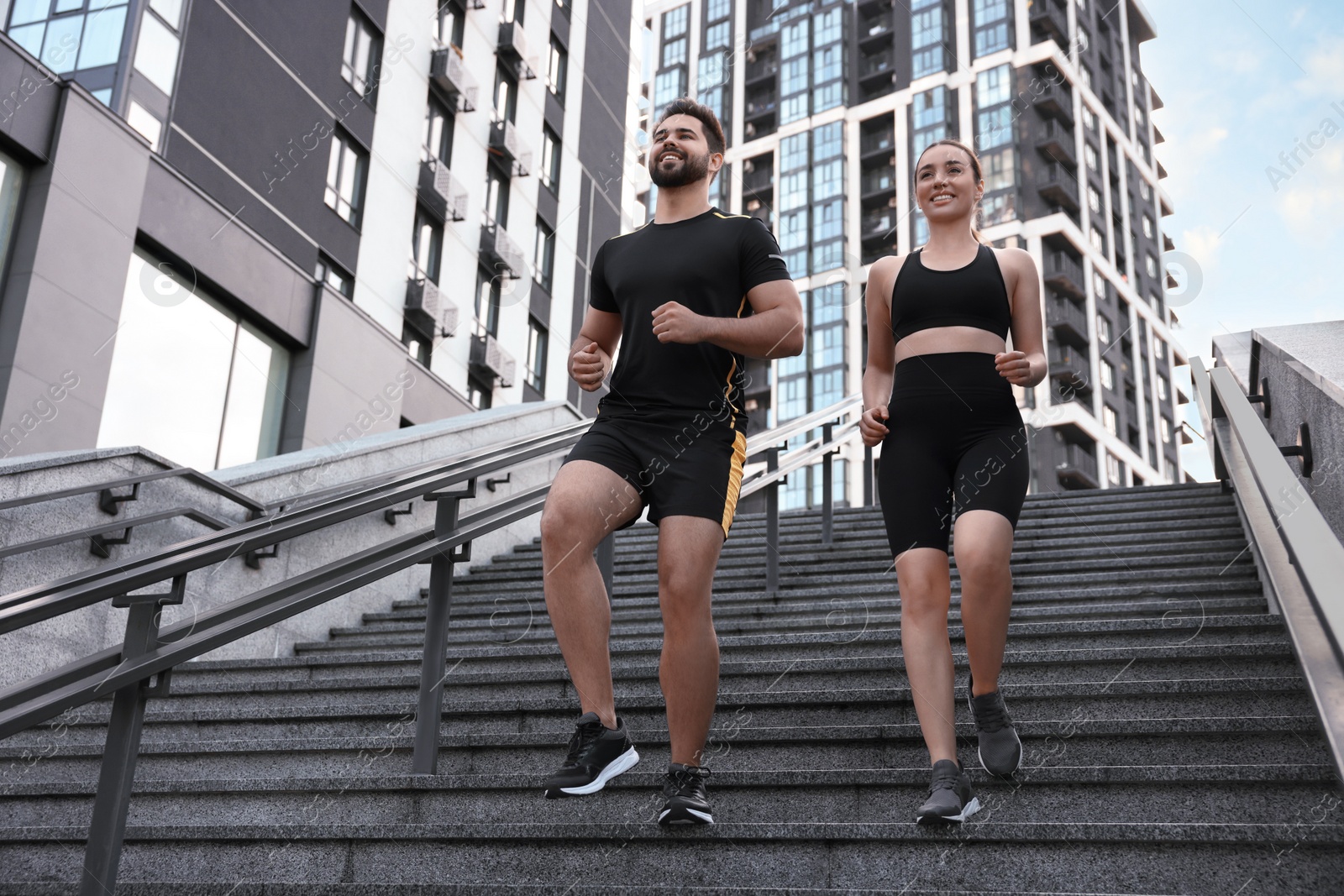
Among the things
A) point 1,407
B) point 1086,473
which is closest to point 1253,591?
point 1,407

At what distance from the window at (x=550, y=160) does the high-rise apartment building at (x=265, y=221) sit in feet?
0.99

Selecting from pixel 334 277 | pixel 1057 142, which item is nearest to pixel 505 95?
pixel 334 277

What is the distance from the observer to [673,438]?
128 inches

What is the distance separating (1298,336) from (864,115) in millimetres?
59370

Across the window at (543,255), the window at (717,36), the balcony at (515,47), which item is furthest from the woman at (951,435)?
the window at (717,36)

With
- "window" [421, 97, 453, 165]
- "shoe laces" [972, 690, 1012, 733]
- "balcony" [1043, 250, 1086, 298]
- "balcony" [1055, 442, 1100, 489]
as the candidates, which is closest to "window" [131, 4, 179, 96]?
"window" [421, 97, 453, 165]

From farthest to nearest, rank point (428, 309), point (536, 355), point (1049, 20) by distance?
point (1049, 20)
point (536, 355)
point (428, 309)

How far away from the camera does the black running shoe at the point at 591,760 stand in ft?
9.77

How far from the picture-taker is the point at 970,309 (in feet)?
11.7

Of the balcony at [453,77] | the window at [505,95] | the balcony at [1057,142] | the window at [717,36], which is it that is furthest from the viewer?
the window at [717,36]

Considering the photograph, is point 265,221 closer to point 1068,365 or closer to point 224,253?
point 224,253

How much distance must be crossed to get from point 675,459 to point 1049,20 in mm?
57292

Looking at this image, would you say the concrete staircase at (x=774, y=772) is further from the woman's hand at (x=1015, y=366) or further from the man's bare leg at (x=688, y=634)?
the woman's hand at (x=1015, y=366)

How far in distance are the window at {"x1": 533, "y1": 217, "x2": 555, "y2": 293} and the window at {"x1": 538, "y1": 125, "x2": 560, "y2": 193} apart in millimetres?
1010
